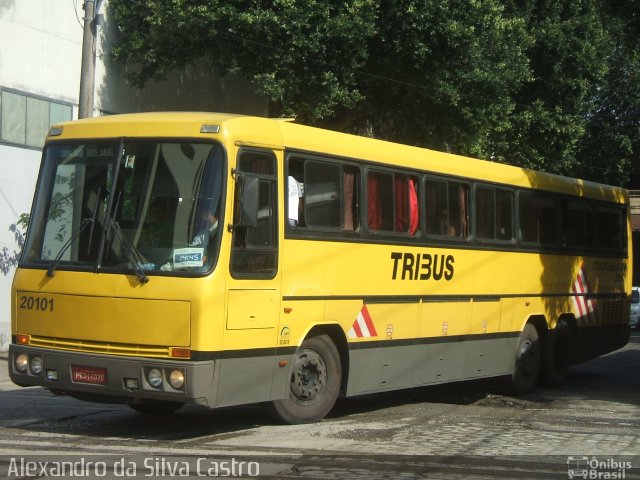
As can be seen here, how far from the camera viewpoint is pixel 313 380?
1137cm

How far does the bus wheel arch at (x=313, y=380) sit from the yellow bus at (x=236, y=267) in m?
0.02

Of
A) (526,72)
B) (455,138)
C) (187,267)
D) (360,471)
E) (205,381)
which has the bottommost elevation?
(360,471)

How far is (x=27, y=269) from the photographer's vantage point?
419 inches

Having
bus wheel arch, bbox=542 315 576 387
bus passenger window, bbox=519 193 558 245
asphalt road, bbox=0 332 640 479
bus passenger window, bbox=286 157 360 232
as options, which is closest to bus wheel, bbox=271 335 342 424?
asphalt road, bbox=0 332 640 479

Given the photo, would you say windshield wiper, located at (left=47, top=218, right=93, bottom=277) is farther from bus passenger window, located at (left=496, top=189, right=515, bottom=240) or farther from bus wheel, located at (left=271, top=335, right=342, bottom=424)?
bus passenger window, located at (left=496, top=189, right=515, bottom=240)

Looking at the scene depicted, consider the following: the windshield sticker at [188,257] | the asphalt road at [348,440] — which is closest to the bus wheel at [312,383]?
the asphalt road at [348,440]

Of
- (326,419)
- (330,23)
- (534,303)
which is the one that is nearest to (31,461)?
(326,419)

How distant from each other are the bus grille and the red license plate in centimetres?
18

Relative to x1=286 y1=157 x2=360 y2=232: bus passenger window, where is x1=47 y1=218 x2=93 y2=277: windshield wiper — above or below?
below

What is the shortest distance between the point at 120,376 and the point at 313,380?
7.67ft

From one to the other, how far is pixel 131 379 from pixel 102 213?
1616 mm

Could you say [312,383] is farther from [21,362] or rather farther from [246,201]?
[21,362]

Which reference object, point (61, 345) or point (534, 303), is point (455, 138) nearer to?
point (534, 303)

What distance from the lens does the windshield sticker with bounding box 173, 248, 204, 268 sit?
9.88 meters
